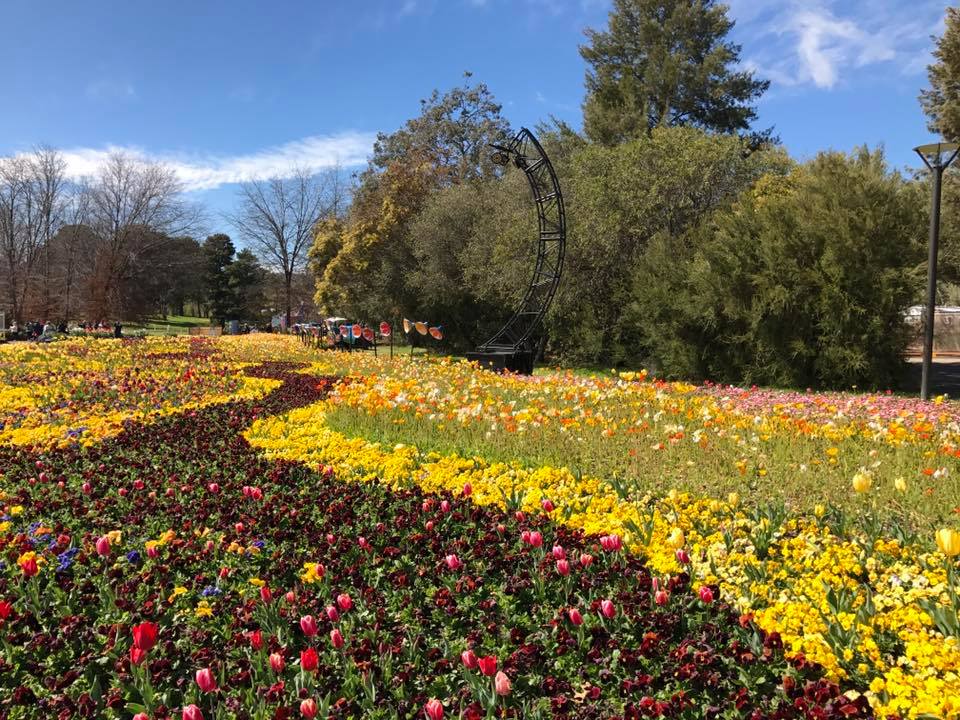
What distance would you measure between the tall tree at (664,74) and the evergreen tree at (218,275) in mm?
40327

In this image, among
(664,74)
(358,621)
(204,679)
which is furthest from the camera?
(664,74)

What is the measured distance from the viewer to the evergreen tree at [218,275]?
195 ft

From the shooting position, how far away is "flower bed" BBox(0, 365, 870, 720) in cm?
234

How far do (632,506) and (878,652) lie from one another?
1618 millimetres

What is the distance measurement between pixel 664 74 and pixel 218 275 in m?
48.7

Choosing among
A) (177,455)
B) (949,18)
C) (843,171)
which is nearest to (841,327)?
(843,171)

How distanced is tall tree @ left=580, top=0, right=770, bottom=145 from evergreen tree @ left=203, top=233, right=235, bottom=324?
40327 mm

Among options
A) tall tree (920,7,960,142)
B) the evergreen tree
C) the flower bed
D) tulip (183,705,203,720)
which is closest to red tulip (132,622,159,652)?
the flower bed

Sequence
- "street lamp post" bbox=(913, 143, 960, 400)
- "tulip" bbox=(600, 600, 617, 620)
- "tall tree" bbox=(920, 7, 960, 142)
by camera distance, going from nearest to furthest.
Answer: "tulip" bbox=(600, 600, 617, 620), "street lamp post" bbox=(913, 143, 960, 400), "tall tree" bbox=(920, 7, 960, 142)

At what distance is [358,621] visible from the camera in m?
2.89

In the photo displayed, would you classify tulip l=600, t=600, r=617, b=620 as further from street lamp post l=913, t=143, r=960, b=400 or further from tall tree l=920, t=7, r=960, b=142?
tall tree l=920, t=7, r=960, b=142

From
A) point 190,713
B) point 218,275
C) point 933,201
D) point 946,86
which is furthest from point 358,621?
point 218,275

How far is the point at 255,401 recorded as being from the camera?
876 centimetres

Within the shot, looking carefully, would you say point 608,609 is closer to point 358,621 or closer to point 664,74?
point 358,621
